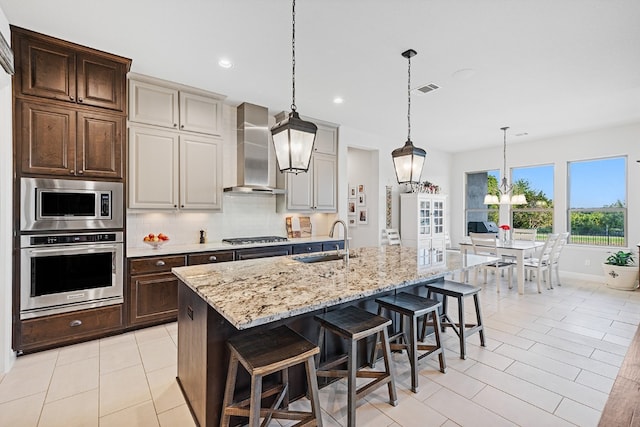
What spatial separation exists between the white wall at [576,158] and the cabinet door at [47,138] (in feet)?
25.0

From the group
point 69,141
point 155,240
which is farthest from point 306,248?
point 69,141

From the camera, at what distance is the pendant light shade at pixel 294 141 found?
197 centimetres

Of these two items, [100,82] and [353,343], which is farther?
[100,82]

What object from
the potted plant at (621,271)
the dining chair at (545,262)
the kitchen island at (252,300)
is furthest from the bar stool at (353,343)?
the potted plant at (621,271)

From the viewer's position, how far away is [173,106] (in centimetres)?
361

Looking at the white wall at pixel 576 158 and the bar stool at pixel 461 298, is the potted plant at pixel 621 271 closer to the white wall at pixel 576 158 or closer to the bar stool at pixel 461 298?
the white wall at pixel 576 158

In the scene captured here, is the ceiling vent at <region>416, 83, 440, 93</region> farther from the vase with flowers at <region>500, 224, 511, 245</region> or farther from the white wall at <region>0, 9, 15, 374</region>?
the white wall at <region>0, 9, 15, 374</region>

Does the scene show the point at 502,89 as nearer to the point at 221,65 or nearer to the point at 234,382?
the point at 221,65

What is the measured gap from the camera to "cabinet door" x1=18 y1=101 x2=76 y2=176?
2607 mm

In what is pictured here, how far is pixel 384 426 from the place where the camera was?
1816 millimetres

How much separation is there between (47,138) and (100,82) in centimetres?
73

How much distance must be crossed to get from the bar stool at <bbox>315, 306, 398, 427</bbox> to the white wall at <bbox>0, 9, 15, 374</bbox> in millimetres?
2542

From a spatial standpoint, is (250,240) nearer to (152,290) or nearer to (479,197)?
(152,290)

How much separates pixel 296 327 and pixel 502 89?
12.3 ft
